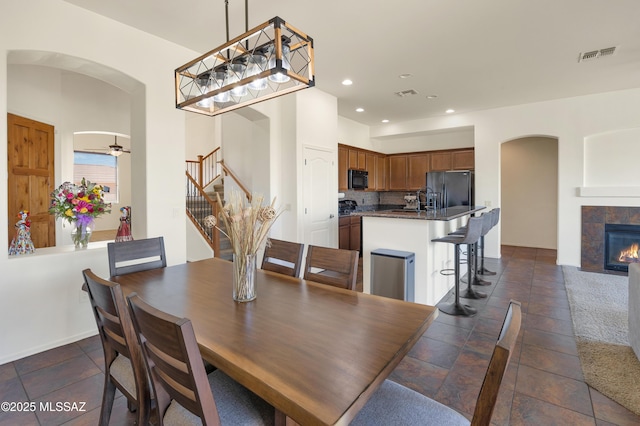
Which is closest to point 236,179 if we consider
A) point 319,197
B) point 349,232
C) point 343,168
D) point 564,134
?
point 319,197

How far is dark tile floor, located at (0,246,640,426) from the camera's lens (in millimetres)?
1907

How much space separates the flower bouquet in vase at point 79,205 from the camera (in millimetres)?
2783

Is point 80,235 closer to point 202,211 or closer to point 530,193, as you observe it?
point 202,211

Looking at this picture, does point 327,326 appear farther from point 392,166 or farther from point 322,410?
point 392,166

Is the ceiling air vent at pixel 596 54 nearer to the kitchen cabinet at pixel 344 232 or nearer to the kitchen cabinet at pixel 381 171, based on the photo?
the kitchen cabinet at pixel 344 232

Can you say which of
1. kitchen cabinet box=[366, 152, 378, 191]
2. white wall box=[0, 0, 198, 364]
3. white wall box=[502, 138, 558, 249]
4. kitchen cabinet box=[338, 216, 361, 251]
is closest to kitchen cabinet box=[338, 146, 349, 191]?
kitchen cabinet box=[338, 216, 361, 251]

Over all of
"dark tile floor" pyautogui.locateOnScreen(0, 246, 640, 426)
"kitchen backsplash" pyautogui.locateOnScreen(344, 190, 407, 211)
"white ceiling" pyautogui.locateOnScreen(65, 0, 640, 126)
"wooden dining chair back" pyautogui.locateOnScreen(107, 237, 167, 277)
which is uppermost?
"white ceiling" pyautogui.locateOnScreen(65, 0, 640, 126)

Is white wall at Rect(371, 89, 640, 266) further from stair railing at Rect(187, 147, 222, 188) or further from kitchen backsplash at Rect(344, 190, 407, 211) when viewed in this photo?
stair railing at Rect(187, 147, 222, 188)

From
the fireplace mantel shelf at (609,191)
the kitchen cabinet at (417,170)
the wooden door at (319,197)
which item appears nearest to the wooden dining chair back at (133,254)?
the wooden door at (319,197)

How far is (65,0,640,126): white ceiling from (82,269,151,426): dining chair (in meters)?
2.51

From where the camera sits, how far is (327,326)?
1.34 meters

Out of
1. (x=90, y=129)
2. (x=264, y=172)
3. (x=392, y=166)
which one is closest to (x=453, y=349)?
(x=264, y=172)

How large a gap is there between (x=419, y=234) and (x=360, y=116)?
3889 millimetres

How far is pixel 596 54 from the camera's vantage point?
12.3 feet
